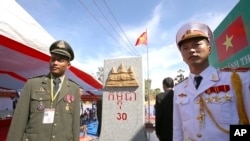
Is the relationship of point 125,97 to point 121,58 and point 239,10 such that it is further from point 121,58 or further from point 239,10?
point 239,10

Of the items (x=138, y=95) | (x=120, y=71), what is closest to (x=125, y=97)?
(x=138, y=95)

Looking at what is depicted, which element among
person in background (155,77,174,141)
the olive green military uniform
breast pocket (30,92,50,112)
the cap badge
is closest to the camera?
the olive green military uniform

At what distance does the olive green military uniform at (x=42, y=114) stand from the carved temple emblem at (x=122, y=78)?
232cm

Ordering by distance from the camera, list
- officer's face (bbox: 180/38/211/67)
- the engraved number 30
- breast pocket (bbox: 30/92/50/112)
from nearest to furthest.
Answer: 1. officer's face (bbox: 180/38/211/67)
2. breast pocket (bbox: 30/92/50/112)
3. the engraved number 30

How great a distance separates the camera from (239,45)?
220 cm

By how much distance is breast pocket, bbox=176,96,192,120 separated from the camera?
1383 millimetres

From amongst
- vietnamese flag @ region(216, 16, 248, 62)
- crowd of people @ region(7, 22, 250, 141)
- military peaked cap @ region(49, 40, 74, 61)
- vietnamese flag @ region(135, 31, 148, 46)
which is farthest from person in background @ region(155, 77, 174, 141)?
vietnamese flag @ region(135, 31, 148, 46)

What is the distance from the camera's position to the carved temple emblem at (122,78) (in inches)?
169

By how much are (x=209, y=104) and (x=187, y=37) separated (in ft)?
1.46

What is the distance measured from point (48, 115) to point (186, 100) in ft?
3.86

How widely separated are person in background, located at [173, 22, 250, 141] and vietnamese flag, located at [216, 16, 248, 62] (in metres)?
0.86

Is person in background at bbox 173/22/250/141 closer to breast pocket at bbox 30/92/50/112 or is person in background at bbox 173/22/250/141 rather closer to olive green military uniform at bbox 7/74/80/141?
olive green military uniform at bbox 7/74/80/141

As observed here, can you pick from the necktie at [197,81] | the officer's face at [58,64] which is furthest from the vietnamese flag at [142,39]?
the necktie at [197,81]

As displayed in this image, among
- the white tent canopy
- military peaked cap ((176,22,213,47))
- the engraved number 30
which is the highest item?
the white tent canopy
